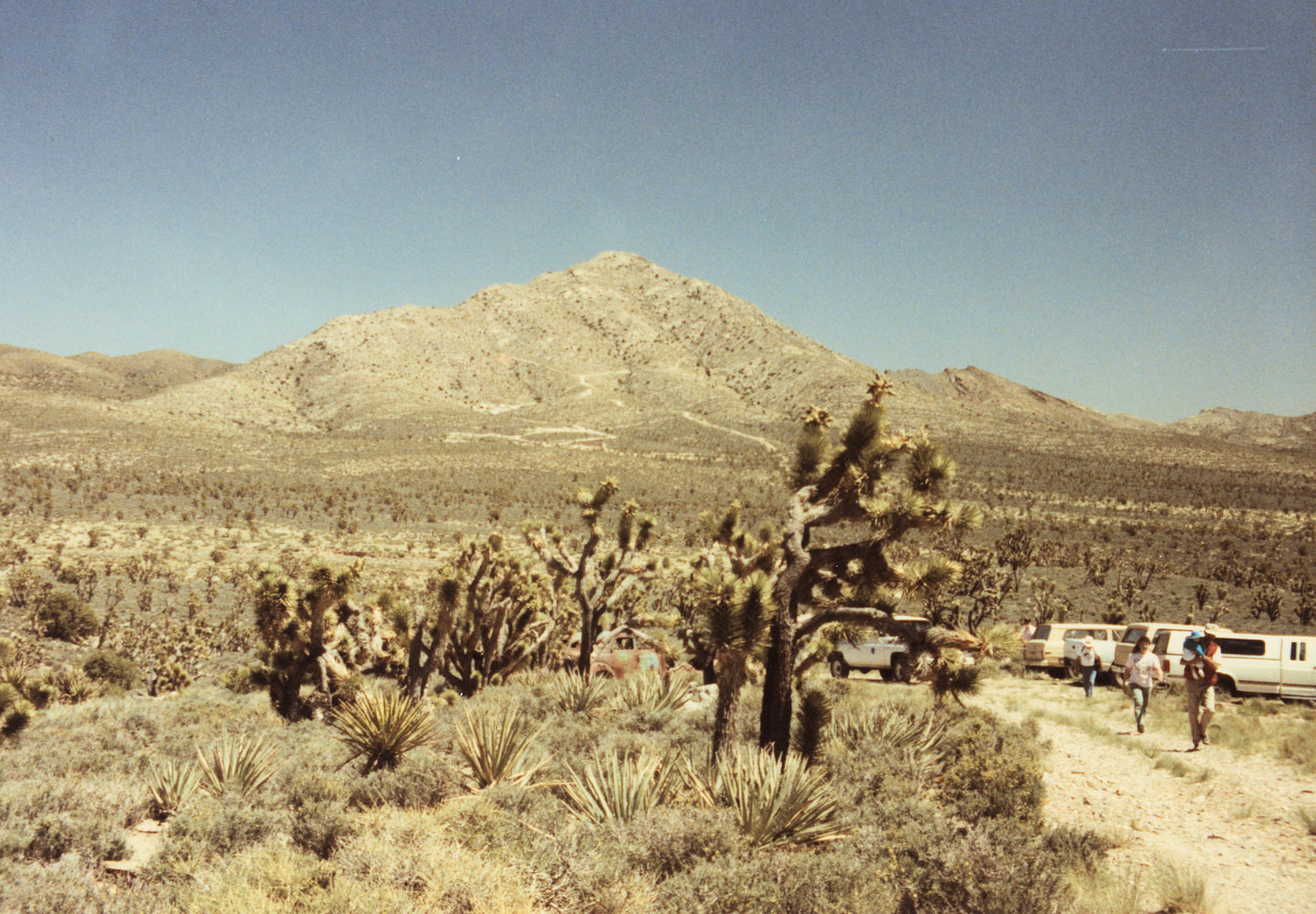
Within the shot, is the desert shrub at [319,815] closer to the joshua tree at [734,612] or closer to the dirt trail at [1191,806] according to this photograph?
the joshua tree at [734,612]

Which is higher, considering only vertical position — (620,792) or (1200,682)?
(1200,682)

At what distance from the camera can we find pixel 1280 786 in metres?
9.27

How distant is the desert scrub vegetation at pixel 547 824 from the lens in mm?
5105

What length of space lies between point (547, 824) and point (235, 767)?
4.00 meters

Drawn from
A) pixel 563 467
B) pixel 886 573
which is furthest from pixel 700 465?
pixel 886 573

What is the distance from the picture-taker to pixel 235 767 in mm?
8008

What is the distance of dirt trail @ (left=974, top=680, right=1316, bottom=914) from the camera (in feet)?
21.6

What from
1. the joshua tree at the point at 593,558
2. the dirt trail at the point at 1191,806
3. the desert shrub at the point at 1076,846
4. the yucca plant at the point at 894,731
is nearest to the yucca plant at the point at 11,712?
the joshua tree at the point at 593,558

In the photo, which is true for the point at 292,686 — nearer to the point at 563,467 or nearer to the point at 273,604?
the point at 273,604

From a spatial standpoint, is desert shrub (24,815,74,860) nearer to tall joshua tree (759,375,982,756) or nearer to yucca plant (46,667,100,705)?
tall joshua tree (759,375,982,756)

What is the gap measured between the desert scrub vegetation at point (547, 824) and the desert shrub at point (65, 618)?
14992mm

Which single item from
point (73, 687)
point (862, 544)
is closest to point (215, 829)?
point (862, 544)

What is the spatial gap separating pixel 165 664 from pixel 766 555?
1844 centimetres

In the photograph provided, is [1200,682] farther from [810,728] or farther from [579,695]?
[579,695]
